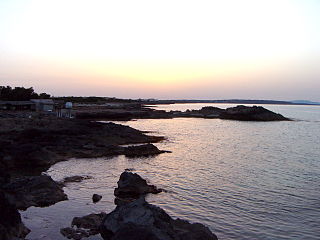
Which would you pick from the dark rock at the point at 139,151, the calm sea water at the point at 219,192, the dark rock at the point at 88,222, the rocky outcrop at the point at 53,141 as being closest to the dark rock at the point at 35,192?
the calm sea water at the point at 219,192

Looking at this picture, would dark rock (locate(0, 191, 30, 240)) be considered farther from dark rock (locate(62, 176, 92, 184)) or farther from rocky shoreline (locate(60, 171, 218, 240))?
dark rock (locate(62, 176, 92, 184))

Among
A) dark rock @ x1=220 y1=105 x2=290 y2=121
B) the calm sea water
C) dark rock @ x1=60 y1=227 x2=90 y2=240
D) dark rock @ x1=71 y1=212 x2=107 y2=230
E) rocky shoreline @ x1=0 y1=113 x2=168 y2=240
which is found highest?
dark rock @ x1=220 y1=105 x2=290 y2=121

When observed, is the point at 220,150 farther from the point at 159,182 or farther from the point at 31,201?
the point at 31,201

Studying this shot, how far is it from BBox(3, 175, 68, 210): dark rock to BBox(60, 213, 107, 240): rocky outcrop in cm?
319

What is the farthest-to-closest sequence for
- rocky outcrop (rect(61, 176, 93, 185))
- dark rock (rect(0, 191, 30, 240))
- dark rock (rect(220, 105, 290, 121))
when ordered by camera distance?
dark rock (rect(220, 105, 290, 121)), rocky outcrop (rect(61, 176, 93, 185)), dark rock (rect(0, 191, 30, 240))

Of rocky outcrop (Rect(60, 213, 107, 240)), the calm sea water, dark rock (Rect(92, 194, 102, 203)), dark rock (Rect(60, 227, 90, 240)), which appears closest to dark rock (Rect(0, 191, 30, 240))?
the calm sea water

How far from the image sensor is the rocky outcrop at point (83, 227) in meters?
12.4

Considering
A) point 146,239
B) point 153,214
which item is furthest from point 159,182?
point 146,239

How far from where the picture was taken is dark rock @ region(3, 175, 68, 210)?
15.6 metres

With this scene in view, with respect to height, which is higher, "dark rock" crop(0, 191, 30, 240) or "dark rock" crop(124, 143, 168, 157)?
"dark rock" crop(0, 191, 30, 240)

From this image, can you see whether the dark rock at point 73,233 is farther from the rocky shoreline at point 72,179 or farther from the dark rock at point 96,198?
the dark rock at point 96,198

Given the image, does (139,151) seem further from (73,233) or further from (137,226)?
(137,226)

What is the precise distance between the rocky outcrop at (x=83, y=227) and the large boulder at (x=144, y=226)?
7.72 ft

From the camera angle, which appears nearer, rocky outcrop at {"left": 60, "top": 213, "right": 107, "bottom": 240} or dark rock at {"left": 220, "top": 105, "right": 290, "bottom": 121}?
rocky outcrop at {"left": 60, "top": 213, "right": 107, "bottom": 240}
